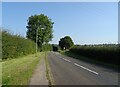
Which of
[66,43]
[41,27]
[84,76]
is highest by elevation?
[41,27]

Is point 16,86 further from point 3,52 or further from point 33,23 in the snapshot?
point 33,23

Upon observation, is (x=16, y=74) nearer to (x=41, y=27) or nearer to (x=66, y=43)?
(x=41, y=27)

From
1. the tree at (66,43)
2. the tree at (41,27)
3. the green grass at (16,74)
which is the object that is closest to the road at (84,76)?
the green grass at (16,74)

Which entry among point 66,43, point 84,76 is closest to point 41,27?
point 66,43

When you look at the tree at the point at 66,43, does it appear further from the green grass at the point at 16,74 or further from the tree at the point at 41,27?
the green grass at the point at 16,74

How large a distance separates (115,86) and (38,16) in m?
85.4

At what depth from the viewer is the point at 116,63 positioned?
28.8m

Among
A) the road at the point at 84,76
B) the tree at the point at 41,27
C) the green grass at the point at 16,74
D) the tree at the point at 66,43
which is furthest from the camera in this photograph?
the tree at the point at 66,43

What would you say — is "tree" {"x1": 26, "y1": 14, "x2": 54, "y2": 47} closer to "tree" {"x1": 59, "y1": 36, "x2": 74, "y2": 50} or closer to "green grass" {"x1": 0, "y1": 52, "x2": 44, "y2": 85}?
"tree" {"x1": 59, "y1": 36, "x2": 74, "y2": 50}

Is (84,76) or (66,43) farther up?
(66,43)

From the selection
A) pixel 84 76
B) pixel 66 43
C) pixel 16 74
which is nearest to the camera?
pixel 16 74

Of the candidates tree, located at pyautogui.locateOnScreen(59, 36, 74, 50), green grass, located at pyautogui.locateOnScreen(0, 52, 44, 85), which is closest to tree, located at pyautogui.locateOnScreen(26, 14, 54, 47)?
tree, located at pyautogui.locateOnScreen(59, 36, 74, 50)

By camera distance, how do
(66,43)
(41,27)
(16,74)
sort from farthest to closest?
(66,43) < (41,27) < (16,74)

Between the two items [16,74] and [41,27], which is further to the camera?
[41,27]
